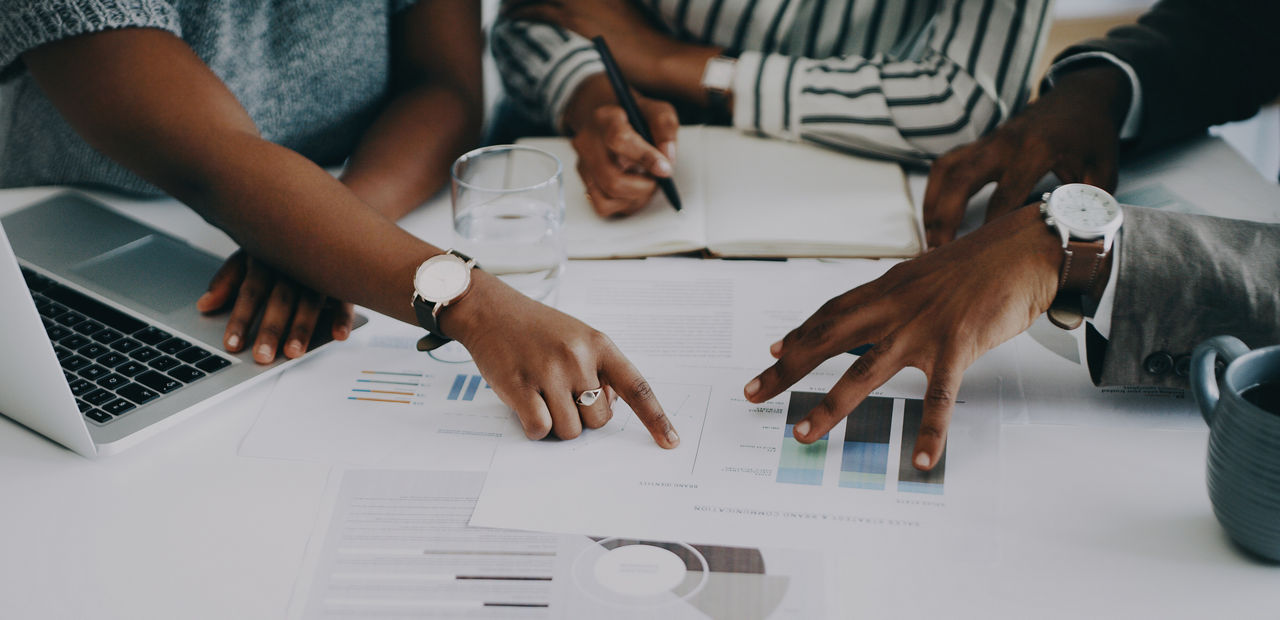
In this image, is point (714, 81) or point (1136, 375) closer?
point (1136, 375)

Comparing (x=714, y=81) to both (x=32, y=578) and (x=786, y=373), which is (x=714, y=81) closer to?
(x=786, y=373)

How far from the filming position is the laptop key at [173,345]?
834 millimetres

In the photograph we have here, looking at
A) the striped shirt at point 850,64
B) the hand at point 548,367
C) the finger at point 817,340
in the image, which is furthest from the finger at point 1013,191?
the hand at point 548,367

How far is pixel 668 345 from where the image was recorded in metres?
0.85

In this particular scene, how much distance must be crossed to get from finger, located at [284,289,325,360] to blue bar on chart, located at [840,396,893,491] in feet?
1.60

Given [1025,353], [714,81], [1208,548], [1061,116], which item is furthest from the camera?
[714,81]

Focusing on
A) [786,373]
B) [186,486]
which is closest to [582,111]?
[786,373]

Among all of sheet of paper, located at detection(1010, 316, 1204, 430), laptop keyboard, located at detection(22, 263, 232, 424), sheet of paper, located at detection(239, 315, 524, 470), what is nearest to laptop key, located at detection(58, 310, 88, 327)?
laptop keyboard, located at detection(22, 263, 232, 424)

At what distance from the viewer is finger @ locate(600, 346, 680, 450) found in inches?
28.5

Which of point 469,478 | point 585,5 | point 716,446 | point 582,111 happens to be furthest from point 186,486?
point 585,5

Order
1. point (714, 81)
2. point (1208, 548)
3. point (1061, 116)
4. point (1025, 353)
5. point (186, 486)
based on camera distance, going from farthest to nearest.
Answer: point (714, 81), point (1061, 116), point (1025, 353), point (186, 486), point (1208, 548)

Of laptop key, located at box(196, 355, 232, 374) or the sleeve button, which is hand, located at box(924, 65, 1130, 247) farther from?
laptop key, located at box(196, 355, 232, 374)

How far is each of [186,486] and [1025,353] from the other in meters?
0.70

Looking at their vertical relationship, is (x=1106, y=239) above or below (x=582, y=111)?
above
